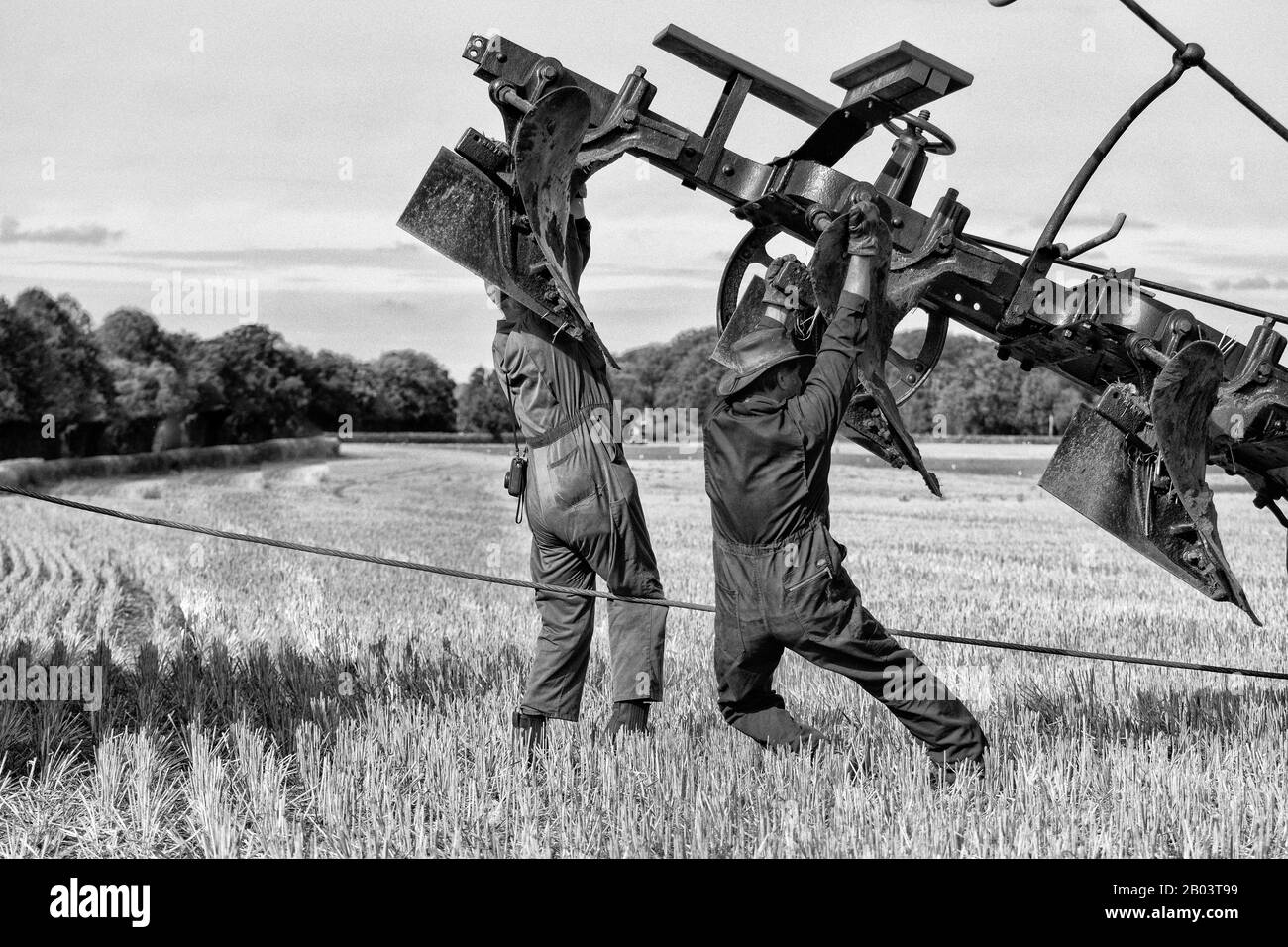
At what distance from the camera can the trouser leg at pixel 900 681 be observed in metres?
4.81

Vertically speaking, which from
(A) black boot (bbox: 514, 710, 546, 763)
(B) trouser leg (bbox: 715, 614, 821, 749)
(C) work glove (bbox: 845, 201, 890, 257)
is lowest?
(A) black boot (bbox: 514, 710, 546, 763)

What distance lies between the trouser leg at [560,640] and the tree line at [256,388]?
125ft

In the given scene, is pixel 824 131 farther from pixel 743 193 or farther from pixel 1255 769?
pixel 1255 769

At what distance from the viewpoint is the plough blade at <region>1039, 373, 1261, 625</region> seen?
5422mm

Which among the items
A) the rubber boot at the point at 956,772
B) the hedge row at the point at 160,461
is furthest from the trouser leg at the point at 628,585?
the hedge row at the point at 160,461

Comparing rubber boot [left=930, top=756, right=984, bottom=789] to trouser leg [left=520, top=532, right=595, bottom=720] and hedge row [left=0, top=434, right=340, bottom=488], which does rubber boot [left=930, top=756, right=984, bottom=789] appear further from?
hedge row [left=0, top=434, right=340, bottom=488]

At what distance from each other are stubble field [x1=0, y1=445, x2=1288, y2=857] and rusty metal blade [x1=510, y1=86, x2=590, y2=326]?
7.08 feet

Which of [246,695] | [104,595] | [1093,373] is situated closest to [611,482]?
[1093,373]

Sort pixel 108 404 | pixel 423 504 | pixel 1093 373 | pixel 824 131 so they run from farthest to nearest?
1. pixel 108 404
2. pixel 423 504
3. pixel 1093 373
4. pixel 824 131

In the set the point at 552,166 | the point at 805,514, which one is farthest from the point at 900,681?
the point at 552,166

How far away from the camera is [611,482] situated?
575 cm

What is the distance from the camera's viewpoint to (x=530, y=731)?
5.73m

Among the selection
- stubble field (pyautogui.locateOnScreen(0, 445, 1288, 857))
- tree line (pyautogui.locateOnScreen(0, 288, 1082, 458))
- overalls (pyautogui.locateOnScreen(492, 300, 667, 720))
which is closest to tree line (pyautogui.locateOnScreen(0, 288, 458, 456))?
tree line (pyautogui.locateOnScreen(0, 288, 1082, 458))

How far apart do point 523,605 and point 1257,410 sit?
24.7ft
